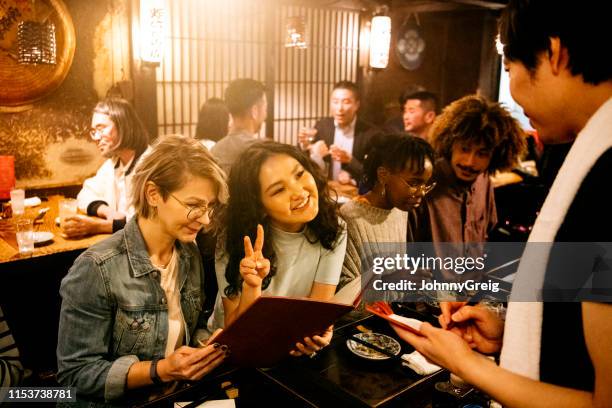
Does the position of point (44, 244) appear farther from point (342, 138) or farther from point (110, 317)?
point (342, 138)

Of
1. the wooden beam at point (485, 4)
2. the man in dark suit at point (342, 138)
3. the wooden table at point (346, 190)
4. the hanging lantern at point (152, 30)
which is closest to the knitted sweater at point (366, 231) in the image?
the wooden table at point (346, 190)

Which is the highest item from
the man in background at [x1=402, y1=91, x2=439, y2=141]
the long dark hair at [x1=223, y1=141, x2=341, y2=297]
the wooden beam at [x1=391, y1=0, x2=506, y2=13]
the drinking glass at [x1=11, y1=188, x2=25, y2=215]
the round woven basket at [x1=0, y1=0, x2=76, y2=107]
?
the wooden beam at [x1=391, y1=0, x2=506, y2=13]

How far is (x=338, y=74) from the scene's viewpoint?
28.3 feet

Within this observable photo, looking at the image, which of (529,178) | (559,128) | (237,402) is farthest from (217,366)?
(529,178)

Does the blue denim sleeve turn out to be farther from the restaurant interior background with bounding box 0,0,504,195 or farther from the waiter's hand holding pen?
the restaurant interior background with bounding box 0,0,504,195

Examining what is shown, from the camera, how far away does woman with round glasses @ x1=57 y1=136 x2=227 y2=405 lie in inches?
77.0

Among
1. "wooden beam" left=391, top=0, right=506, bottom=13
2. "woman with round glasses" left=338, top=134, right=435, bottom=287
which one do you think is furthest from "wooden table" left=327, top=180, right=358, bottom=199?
"wooden beam" left=391, top=0, right=506, bottom=13

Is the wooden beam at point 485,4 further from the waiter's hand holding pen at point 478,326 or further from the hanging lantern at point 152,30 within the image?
the waiter's hand holding pen at point 478,326

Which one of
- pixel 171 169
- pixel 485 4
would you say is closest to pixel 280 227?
pixel 171 169

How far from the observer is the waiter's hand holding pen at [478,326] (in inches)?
66.6

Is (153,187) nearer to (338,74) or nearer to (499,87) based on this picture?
(338,74)

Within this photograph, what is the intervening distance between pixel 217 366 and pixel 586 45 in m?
1.66

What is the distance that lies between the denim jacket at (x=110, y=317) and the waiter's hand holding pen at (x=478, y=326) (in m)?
1.26

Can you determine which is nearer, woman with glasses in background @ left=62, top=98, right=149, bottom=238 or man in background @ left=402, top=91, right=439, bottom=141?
woman with glasses in background @ left=62, top=98, right=149, bottom=238
